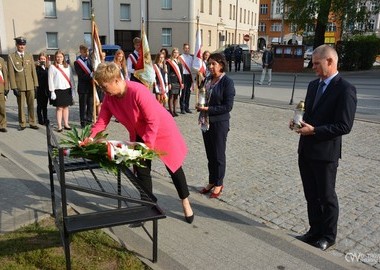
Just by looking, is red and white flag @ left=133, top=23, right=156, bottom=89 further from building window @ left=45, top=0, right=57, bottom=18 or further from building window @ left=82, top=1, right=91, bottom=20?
building window @ left=82, top=1, right=91, bottom=20

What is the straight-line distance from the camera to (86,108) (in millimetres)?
9734

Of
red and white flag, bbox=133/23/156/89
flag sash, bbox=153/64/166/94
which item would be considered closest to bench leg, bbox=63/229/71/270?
red and white flag, bbox=133/23/156/89

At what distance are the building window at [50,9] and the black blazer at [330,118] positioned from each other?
34.0 meters

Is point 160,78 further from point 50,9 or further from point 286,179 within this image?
point 50,9

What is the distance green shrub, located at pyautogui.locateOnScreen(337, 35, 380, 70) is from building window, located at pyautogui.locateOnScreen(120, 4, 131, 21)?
21727 millimetres

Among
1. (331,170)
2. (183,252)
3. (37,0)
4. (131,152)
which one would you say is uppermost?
(37,0)

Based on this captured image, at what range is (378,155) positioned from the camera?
7.23m

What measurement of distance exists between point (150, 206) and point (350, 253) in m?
2.08

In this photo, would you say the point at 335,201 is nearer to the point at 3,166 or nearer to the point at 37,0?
the point at 3,166

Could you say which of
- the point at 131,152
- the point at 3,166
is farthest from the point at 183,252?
the point at 3,166

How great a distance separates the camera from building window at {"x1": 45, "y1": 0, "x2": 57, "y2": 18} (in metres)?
32.9

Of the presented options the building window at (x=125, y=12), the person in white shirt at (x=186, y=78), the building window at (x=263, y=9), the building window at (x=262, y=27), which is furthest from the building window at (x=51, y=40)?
the building window at (x=263, y=9)

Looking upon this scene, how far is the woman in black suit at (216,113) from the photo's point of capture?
15.4 feet

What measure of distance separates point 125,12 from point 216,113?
36.3m
